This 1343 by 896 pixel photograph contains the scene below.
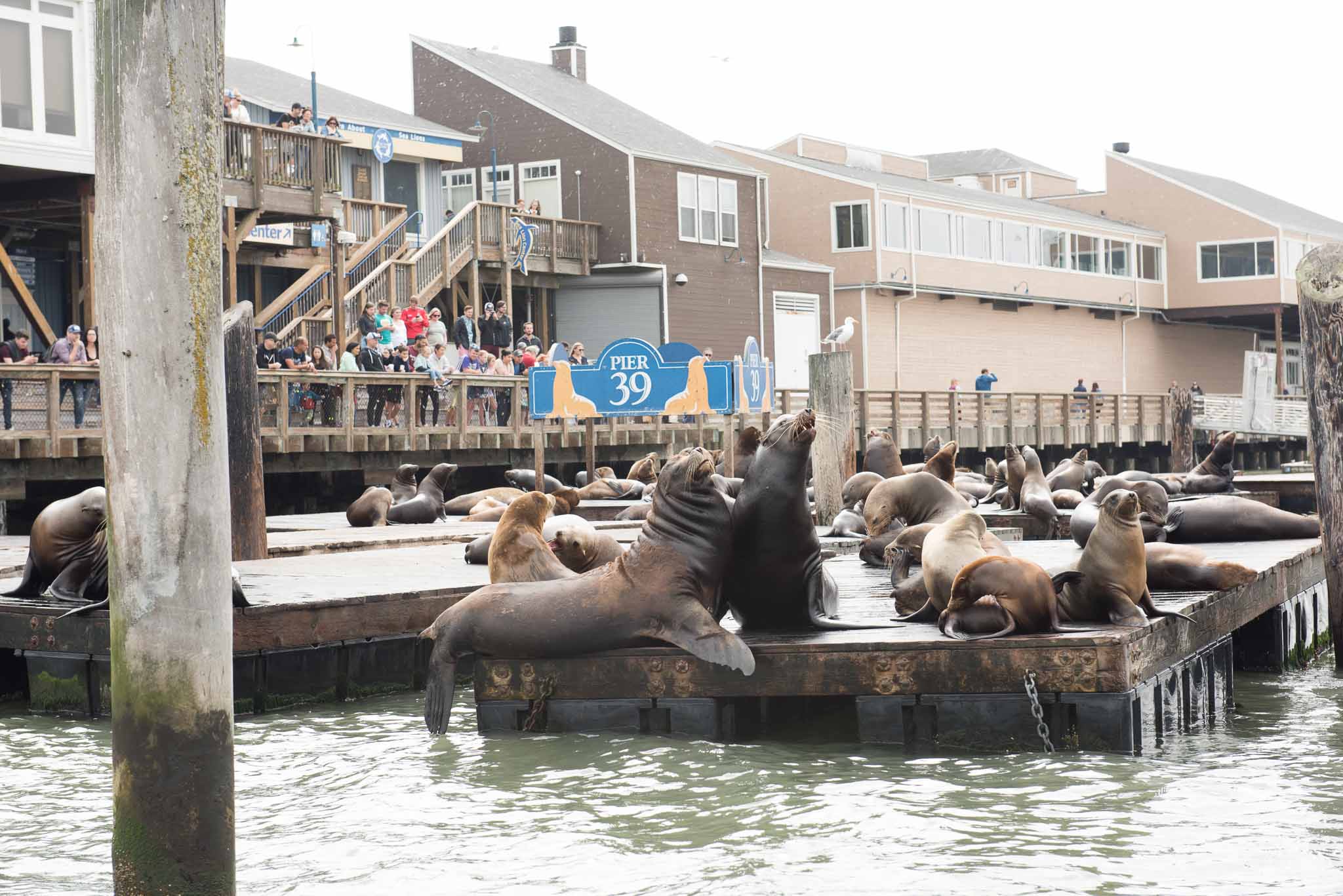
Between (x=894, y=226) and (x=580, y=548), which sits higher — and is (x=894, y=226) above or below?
above

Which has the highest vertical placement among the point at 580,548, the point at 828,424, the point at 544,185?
the point at 544,185

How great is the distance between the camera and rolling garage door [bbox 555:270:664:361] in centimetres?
3947

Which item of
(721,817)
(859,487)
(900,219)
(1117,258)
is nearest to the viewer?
(721,817)

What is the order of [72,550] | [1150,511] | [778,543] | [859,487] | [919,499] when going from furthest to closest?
[859,487] < [1150,511] < [919,499] < [72,550] < [778,543]

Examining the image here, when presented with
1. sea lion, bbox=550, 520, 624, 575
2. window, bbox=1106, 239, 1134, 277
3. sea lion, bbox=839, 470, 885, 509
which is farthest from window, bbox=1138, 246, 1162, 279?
sea lion, bbox=550, 520, 624, 575

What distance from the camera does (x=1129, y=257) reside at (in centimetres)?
5578

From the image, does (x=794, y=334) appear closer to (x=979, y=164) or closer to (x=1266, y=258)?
(x=1266, y=258)

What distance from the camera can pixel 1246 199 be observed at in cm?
6081

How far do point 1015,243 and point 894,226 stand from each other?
6.94m

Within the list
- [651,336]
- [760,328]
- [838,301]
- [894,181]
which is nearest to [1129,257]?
[894,181]

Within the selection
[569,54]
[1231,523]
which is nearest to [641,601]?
[1231,523]

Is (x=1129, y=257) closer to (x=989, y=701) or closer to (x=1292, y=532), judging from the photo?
(x=1292, y=532)

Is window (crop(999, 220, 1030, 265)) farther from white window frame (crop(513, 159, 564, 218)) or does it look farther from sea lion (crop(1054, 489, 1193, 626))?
sea lion (crop(1054, 489, 1193, 626))

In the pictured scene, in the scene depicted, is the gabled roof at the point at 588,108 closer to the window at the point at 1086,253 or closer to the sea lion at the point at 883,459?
the window at the point at 1086,253
